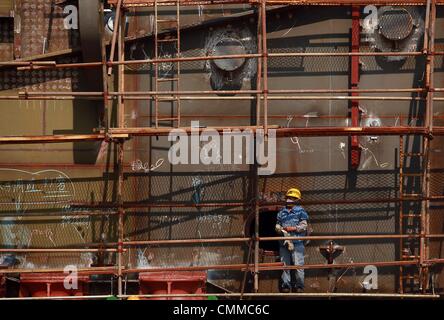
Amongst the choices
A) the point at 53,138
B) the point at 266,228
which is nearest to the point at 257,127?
the point at 266,228

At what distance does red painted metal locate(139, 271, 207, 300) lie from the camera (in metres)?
11.9

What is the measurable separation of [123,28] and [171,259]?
145 inches

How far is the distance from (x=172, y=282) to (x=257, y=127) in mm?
2759

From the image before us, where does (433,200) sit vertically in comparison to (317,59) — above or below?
below

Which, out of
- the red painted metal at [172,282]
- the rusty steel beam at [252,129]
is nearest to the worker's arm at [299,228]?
the rusty steel beam at [252,129]

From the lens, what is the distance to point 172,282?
11.9 meters

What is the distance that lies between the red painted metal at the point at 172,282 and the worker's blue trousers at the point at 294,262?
1239 millimetres

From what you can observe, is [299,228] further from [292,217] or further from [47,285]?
[47,285]

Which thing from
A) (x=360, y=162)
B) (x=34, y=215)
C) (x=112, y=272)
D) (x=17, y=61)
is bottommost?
(x=112, y=272)

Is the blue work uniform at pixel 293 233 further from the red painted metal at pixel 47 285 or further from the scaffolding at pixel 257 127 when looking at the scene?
the red painted metal at pixel 47 285

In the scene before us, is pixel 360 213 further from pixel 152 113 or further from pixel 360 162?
pixel 152 113

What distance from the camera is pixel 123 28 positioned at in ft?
39.3

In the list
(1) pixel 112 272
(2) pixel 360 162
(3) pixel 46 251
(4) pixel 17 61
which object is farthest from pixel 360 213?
(4) pixel 17 61

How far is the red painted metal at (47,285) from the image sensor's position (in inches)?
472
